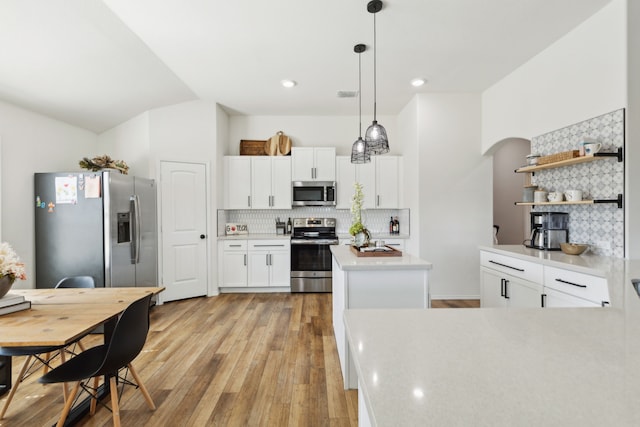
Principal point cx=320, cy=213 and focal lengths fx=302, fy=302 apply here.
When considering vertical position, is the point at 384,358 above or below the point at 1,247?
below

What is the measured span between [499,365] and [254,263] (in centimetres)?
419

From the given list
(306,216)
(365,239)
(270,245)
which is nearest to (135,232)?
(270,245)

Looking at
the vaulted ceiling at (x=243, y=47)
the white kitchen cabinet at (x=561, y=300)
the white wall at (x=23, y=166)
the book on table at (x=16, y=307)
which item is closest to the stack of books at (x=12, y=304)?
the book on table at (x=16, y=307)

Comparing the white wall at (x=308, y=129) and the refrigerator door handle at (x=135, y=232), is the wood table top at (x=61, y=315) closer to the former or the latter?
the refrigerator door handle at (x=135, y=232)

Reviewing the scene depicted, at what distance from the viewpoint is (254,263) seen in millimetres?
4613

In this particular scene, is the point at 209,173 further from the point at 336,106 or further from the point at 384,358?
the point at 384,358

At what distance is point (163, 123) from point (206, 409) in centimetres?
374

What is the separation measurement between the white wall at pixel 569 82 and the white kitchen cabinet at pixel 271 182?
302 cm

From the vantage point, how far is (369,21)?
2594 mm

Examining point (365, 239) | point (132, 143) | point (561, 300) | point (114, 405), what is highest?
point (132, 143)

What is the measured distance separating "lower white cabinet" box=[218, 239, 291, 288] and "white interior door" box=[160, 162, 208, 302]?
307 millimetres

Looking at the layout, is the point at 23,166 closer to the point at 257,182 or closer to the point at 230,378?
the point at 257,182

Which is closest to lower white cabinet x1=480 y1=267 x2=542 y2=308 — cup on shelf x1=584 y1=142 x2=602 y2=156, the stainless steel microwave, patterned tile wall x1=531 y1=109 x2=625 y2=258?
patterned tile wall x1=531 y1=109 x2=625 y2=258

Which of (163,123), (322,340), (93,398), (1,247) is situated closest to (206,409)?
(93,398)
